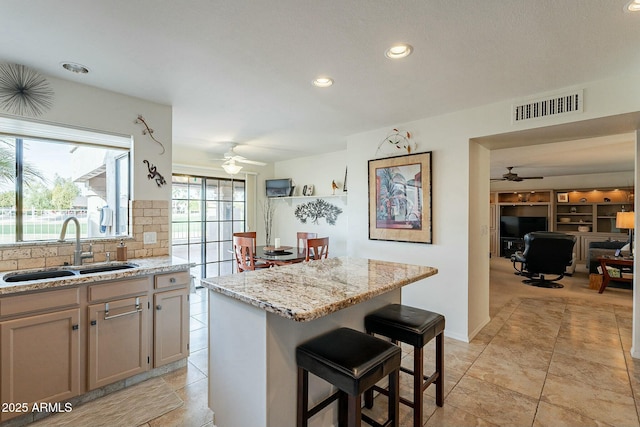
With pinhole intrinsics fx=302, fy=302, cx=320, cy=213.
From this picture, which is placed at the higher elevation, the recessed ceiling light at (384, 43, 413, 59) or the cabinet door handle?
the recessed ceiling light at (384, 43, 413, 59)

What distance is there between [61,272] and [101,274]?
0.47 metres

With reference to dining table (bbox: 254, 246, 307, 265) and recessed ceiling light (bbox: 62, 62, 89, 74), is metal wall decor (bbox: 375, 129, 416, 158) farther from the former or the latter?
recessed ceiling light (bbox: 62, 62, 89, 74)

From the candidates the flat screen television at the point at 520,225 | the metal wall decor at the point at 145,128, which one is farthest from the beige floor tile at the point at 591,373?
the flat screen television at the point at 520,225

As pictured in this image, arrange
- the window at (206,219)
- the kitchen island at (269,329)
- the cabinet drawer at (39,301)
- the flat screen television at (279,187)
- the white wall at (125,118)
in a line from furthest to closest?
1. the flat screen television at (279,187)
2. the window at (206,219)
3. the white wall at (125,118)
4. the cabinet drawer at (39,301)
5. the kitchen island at (269,329)

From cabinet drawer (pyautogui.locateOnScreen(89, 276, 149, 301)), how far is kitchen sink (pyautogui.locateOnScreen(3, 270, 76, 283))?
15.5 inches

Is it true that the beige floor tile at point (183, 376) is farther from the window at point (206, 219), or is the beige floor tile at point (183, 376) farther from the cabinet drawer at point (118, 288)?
the window at point (206, 219)

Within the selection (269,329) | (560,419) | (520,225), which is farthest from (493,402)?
(520,225)

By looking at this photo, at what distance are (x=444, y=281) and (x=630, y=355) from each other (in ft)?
5.63

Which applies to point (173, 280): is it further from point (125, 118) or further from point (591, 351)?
point (591, 351)

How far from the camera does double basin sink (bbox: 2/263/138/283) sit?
2.13 metres

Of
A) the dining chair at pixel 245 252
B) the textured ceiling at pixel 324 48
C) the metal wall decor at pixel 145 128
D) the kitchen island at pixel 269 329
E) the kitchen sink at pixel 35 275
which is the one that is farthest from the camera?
the dining chair at pixel 245 252

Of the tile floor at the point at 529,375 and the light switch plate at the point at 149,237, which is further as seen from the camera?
the light switch plate at the point at 149,237

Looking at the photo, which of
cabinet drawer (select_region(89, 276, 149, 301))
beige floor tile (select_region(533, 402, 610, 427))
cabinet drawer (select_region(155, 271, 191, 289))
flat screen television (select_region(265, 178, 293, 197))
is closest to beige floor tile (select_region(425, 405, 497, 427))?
beige floor tile (select_region(533, 402, 610, 427))

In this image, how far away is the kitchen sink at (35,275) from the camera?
2085mm
